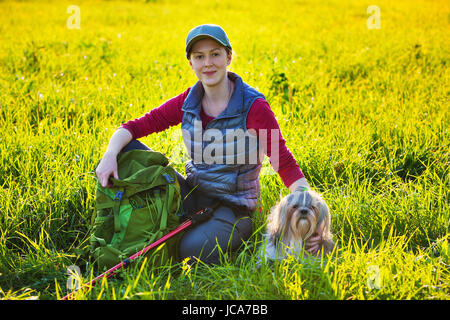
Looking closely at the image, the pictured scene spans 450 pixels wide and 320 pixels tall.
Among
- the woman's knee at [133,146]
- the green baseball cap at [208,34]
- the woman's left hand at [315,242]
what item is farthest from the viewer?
the woman's knee at [133,146]

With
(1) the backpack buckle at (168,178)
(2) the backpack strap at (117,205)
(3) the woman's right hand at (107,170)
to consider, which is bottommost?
(2) the backpack strap at (117,205)

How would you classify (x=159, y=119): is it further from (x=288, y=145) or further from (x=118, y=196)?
(x=288, y=145)

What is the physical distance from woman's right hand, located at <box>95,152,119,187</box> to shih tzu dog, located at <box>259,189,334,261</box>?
1.07 m

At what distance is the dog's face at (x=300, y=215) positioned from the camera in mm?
2414

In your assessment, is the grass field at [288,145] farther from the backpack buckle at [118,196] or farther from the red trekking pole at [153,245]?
the backpack buckle at [118,196]

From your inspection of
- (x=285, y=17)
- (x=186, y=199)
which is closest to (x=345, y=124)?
(x=186, y=199)

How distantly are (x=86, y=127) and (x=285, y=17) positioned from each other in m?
8.18

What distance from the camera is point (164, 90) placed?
203 inches

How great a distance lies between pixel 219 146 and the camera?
2.84 metres

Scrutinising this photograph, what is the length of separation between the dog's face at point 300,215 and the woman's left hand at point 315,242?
0.03m

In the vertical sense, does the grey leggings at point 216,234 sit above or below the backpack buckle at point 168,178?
below

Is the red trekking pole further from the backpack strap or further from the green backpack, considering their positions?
the backpack strap

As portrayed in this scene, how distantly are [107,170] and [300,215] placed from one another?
4.16 feet

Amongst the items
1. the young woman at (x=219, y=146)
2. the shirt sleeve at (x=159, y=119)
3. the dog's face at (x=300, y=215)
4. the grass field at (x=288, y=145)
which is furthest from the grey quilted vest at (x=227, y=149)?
the dog's face at (x=300, y=215)
